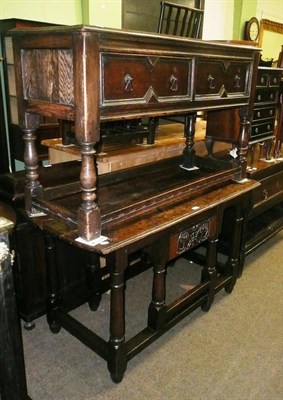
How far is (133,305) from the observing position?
90.4 inches

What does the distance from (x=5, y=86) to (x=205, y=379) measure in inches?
123

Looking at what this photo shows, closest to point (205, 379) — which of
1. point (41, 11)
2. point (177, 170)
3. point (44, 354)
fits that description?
point (44, 354)

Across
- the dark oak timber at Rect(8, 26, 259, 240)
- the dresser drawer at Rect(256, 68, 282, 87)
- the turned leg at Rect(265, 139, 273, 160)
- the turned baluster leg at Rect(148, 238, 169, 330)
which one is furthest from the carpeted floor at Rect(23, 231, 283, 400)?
the dresser drawer at Rect(256, 68, 282, 87)

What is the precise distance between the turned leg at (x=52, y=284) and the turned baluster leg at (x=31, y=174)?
0.81 ft

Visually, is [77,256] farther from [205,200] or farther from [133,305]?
[205,200]

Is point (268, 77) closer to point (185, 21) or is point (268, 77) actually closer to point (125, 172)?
point (185, 21)

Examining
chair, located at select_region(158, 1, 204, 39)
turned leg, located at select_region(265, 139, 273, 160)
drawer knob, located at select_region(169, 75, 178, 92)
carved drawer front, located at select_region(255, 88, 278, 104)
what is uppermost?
chair, located at select_region(158, 1, 204, 39)

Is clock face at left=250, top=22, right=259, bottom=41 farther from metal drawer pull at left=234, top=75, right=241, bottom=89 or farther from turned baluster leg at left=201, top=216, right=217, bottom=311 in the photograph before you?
turned baluster leg at left=201, top=216, right=217, bottom=311

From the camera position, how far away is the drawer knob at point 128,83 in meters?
1.30

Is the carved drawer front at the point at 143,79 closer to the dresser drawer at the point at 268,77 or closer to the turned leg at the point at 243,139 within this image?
the turned leg at the point at 243,139

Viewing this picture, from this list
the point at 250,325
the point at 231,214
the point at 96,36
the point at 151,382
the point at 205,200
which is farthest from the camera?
the point at 231,214

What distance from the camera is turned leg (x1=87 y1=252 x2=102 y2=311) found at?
7.04 feet

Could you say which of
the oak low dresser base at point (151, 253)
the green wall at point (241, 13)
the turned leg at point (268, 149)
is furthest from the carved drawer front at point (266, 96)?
the green wall at point (241, 13)

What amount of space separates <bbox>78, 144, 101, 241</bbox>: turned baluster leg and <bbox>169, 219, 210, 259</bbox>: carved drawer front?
0.48m
